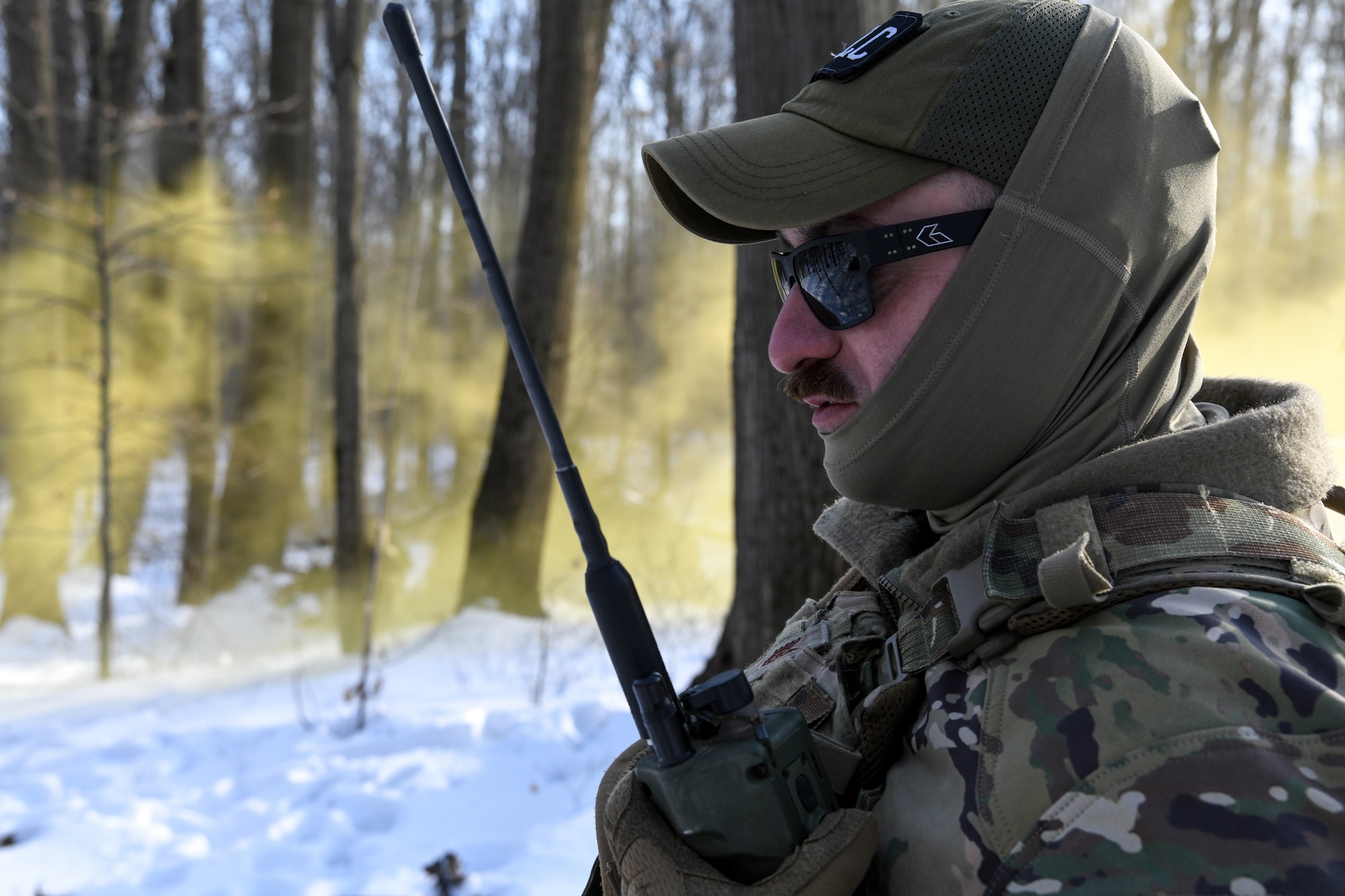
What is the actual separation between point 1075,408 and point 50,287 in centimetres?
1146

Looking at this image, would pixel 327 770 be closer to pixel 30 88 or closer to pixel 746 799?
pixel 746 799

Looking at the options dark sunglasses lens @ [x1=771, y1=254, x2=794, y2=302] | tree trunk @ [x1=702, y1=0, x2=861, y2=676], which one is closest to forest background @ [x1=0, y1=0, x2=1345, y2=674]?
tree trunk @ [x1=702, y1=0, x2=861, y2=676]

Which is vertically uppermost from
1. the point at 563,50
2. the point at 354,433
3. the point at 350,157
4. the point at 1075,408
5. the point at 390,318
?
the point at 390,318

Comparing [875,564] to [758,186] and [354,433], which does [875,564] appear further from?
[354,433]

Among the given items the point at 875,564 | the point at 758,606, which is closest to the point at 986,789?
the point at 875,564

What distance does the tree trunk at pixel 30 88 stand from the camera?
9523 millimetres

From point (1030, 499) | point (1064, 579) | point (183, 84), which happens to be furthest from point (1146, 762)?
point (183, 84)

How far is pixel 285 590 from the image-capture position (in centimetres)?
1130

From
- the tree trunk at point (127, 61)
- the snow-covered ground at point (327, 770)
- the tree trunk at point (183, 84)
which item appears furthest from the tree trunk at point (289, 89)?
the snow-covered ground at point (327, 770)

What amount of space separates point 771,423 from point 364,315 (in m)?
4.93

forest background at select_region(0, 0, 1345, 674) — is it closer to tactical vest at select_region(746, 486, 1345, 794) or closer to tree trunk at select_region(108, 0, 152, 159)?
tree trunk at select_region(108, 0, 152, 159)

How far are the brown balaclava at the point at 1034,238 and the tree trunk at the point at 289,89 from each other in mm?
9946

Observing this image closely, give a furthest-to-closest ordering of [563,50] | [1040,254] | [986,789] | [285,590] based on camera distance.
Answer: [285,590]
[563,50]
[1040,254]
[986,789]

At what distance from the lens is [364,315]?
758 cm
